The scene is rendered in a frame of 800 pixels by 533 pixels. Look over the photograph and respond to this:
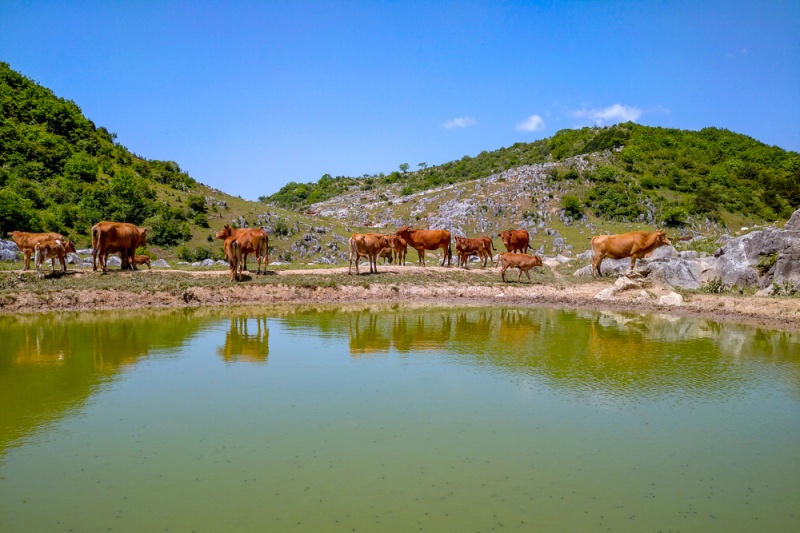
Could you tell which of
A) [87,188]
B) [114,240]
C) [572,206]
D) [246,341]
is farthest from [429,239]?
[572,206]

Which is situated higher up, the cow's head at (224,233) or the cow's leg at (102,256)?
the cow's head at (224,233)

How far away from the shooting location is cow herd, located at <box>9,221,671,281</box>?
2105 cm

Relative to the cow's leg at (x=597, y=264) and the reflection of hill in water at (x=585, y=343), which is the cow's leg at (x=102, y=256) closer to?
the reflection of hill in water at (x=585, y=343)

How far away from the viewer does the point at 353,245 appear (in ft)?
80.2

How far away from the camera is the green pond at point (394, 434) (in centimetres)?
588

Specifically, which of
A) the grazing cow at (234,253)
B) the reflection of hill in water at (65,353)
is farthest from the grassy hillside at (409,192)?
the reflection of hill in water at (65,353)

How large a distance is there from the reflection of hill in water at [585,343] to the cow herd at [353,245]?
4.75 m

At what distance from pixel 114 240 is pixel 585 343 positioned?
58.4ft

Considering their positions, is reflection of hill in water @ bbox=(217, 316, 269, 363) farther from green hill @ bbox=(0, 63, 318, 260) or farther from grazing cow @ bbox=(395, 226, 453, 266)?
green hill @ bbox=(0, 63, 318, 260)

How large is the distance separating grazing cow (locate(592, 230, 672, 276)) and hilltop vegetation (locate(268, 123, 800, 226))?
31789mm

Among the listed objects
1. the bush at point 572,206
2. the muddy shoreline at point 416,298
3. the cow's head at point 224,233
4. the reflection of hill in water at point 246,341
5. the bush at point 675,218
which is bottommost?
the reflection of hill in water at point 246,341

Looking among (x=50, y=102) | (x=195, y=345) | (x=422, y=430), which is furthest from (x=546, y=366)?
(x=50, y=102)

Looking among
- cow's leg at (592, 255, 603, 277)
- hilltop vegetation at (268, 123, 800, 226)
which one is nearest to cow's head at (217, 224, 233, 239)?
cow's leg at (592, 255, 603, 277)

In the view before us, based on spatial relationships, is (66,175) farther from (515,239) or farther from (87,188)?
(515,239)
